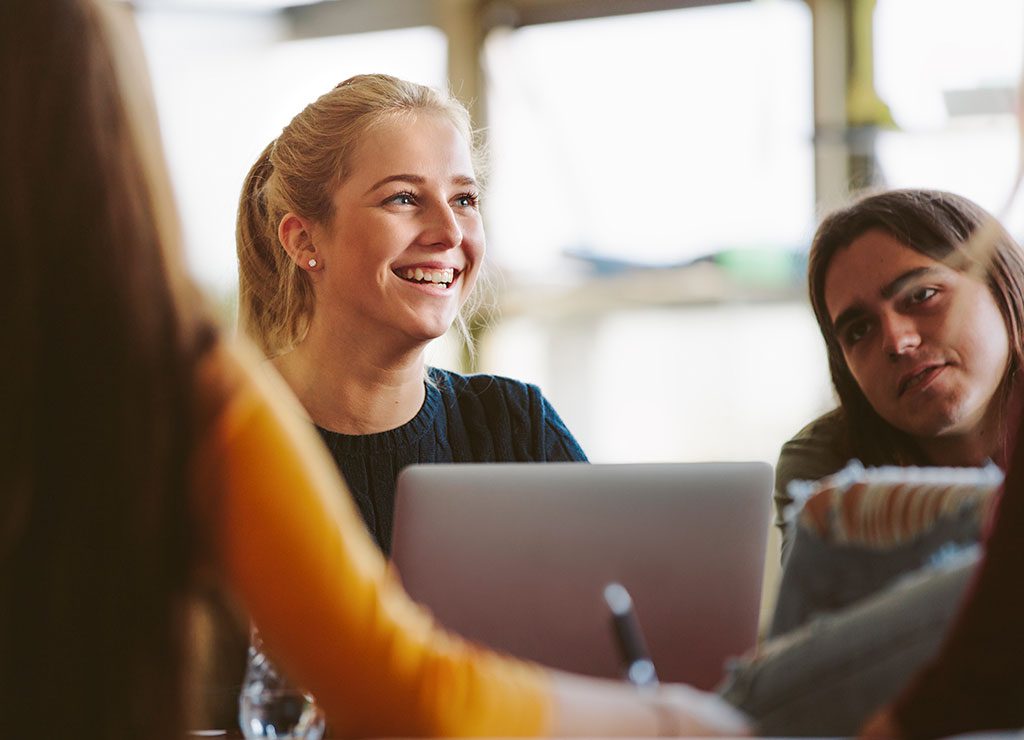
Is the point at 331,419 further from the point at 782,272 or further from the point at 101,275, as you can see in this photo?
the point at 782,272

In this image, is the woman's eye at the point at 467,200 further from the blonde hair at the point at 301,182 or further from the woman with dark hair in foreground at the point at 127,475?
the woman with dark hair in foreground at the point at 127,475

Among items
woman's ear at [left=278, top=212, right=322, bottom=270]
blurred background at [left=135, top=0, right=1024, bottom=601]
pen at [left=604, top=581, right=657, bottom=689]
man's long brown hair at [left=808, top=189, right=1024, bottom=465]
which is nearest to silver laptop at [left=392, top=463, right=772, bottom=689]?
pen at [left=604, top=581, right=657, bottom=689]

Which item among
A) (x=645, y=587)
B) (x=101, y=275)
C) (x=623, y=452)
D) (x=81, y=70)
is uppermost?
(x=81, y=70)

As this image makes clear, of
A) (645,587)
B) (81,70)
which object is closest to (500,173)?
(645,587)

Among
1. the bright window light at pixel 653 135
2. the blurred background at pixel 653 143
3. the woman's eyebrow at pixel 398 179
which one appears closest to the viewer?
the woman's eyebrow at pixel 398 179

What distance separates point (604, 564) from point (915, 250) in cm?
92

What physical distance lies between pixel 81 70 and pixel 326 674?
17.4 inches

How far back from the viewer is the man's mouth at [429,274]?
7.05ft

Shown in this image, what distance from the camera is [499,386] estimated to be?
228 cm

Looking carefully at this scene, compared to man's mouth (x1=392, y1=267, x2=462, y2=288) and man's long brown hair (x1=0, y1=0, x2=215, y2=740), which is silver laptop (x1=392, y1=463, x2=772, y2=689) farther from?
man's mouth (x1=392, y1=267, x2=462, y2=288)

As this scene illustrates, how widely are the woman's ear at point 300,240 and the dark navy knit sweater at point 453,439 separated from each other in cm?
31

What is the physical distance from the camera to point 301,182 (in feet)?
7.23

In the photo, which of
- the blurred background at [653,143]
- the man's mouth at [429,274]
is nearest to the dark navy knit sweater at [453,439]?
the man's mouth at [429,274]

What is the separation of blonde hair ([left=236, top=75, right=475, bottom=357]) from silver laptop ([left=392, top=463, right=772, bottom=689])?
1.01 m
